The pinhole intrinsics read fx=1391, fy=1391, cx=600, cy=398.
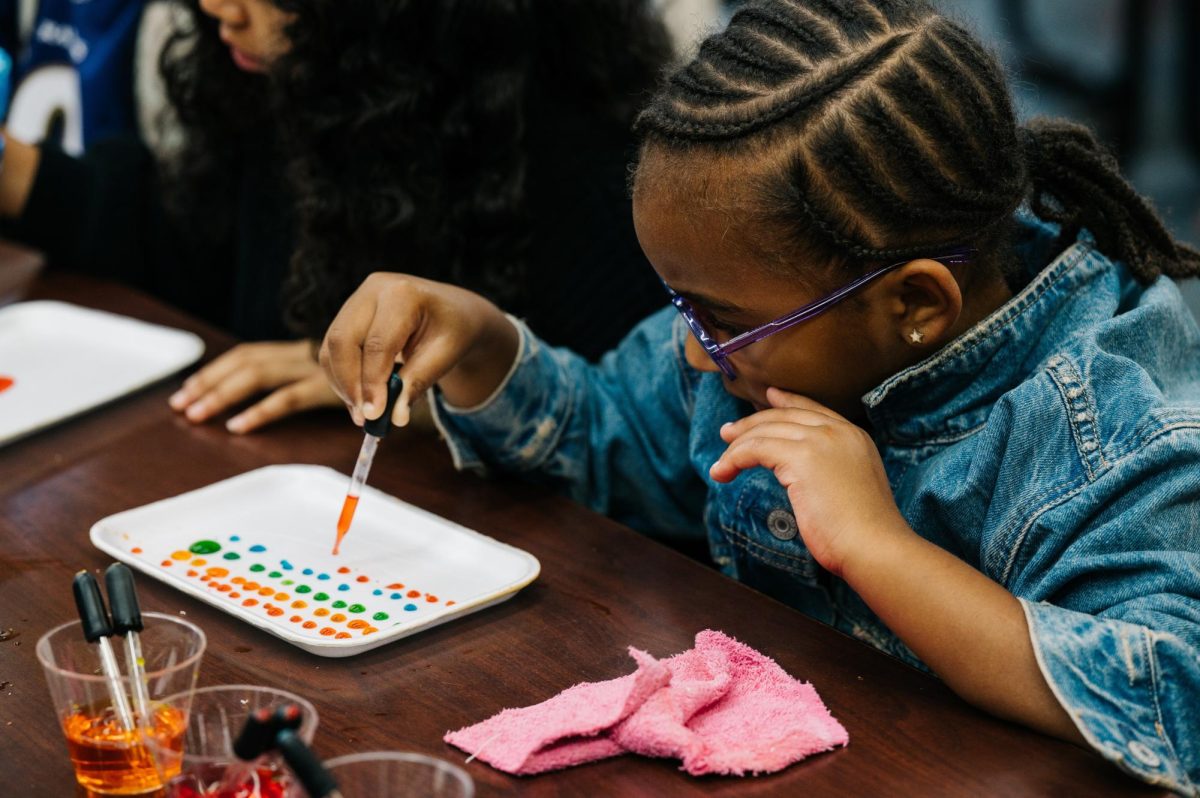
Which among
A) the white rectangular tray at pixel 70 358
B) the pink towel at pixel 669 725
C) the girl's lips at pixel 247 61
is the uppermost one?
the girl's lips at pixel 247 61

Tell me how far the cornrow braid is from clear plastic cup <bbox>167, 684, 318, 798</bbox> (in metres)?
0.50

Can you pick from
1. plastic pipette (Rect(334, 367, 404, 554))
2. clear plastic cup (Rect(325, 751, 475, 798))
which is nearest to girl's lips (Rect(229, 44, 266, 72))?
plastic pipette (Rect(334, 367, 404, 554))

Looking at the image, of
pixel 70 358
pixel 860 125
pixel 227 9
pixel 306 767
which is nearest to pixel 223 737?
pixel 306 767

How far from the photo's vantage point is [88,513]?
4.07 feet

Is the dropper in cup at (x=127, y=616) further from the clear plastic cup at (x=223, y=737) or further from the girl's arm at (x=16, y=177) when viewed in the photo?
the girl's arm at (x=16, y=177)

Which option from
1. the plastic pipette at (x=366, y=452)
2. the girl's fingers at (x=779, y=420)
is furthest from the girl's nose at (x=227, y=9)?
the girl's fingers at (x=779, y=420)

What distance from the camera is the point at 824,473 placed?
1012 millimetres

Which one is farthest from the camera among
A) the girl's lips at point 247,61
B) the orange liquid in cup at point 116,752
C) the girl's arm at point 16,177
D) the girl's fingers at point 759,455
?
the girl's arm at point 16,177

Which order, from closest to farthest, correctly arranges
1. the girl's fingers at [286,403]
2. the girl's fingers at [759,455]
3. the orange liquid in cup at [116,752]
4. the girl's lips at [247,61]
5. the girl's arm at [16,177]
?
the orange liquid in cup at [116,752]
the girl's fingers at [759,455]
the girl's fingers at [286,403]
the girl's lips at [247,61]
the girl's arm at [16,177]

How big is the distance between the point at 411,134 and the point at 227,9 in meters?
0.26

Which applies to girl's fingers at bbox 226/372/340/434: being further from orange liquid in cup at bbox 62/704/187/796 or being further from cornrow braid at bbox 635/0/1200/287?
orange liquid in cup at bbox 62/704/187/796

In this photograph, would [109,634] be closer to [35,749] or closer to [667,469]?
[35,749]

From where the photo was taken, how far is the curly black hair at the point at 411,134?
64.7 inches

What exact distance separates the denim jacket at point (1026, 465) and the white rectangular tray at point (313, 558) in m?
0.16
